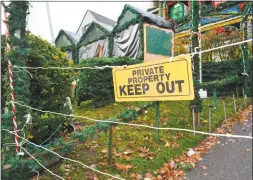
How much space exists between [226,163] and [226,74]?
806cm

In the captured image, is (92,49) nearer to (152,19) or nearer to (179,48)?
(152,19)

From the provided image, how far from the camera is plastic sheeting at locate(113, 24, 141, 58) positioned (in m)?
10.6

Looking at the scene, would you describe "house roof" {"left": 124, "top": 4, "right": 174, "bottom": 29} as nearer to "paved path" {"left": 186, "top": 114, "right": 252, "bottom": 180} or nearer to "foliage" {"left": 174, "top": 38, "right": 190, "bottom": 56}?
"foliage" {"left": 174, "top": 38, "right": 190, "bottom": 56}

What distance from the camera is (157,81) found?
2930 mm

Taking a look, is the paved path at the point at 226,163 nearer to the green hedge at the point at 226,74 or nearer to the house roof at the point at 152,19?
the green hedge at the point at 226,74

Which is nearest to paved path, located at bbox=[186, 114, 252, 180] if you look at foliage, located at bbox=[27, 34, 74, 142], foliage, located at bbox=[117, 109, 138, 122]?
foliage, located at bbox=[117, 109, 138, 122]

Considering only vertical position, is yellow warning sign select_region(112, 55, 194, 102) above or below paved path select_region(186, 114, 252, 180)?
above

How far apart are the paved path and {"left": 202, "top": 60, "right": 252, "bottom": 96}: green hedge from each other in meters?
4.63

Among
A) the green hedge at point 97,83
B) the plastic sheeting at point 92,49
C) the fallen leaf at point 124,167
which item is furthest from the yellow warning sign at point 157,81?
the plastic sheeting at point 92,49

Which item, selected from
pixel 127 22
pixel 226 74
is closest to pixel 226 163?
pixel 226 74

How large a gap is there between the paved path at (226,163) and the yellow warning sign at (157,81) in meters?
1.76

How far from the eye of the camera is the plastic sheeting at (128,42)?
418 inches

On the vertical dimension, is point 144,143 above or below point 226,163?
above

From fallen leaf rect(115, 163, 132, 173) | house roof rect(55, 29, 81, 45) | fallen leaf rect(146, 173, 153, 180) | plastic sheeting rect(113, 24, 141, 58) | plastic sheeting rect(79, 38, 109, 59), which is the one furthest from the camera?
house roof rect(55, 29, 81, 45)
